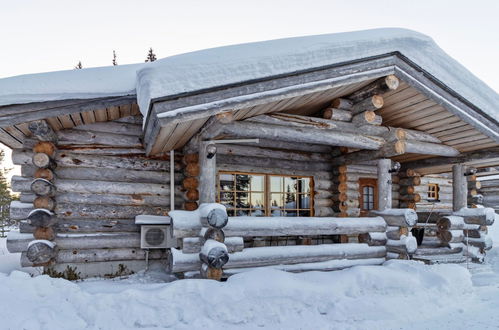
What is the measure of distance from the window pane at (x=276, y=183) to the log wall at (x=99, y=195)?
9.25ft

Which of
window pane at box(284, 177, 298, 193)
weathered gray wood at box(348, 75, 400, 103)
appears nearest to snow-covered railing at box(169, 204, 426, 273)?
window pane at box(284, 177, 298, 193)

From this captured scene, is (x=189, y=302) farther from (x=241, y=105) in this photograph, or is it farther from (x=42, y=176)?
(x=42, y=176)

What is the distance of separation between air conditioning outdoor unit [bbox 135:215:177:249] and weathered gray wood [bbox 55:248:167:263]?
1.55ft

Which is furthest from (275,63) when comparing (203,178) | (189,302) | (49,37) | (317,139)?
(49,37)

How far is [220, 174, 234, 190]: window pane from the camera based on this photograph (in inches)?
325

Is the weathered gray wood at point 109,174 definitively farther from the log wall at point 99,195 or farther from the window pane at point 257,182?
the window pane at point 257,182

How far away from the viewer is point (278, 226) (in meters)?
6.26

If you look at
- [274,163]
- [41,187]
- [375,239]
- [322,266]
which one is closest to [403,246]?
[375,239]

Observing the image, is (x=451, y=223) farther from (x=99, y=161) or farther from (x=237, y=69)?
(x=99, y=161)

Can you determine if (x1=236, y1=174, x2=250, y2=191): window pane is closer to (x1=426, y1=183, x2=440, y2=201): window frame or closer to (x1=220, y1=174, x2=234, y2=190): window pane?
(x1=220, y1=174, x2=234, y2=190): window pane

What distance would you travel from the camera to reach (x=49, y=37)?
15.7 metres

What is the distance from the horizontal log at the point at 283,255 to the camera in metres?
5.51

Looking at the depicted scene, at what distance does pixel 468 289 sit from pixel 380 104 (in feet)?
12.6

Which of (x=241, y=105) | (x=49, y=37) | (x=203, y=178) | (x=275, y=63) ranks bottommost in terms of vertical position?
(x=203, y=178)
